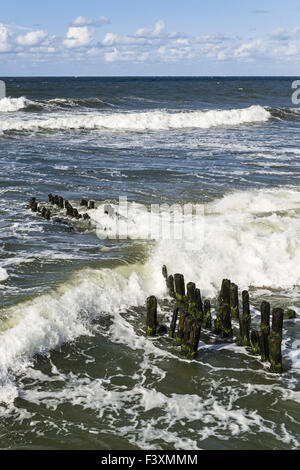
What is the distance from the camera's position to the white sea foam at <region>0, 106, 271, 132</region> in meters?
42.6

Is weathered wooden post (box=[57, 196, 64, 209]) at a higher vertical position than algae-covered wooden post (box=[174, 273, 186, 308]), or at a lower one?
higher

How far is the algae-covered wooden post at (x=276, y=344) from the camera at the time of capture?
29.9ft

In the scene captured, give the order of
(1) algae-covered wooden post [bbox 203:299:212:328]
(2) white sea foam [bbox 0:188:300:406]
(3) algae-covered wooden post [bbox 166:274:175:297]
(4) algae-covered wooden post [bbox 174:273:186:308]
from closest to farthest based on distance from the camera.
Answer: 1. (2) white sea foam [bbox 0:188:300:406]
2. (1) algae-covered wooden post [bbox 203:299:212:328]
3. (4) algae-covered wooden post [bbox 174:273:186:308]
4. (3) algae-covered wooden post [bbox 166:274:175:297]

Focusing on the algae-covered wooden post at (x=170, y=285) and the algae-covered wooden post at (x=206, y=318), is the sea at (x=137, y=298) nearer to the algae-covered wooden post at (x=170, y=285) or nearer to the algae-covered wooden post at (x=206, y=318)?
the algae-covered wooden post at (x=170, y=285)

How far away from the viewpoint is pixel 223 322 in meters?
10.6

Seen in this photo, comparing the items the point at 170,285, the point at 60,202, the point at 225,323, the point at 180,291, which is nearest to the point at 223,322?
the point at 225,323

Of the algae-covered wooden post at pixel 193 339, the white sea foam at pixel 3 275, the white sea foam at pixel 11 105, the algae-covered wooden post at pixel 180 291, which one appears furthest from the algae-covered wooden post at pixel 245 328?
the white sea foam at pixel 11 105

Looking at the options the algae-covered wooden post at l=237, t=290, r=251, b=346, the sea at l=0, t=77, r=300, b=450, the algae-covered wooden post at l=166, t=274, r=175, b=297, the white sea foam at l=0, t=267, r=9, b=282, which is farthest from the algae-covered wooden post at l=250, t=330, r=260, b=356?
the white sea foam at l=0, t=267, r=9, b=282

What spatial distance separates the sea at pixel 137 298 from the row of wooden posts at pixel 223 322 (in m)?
0.22

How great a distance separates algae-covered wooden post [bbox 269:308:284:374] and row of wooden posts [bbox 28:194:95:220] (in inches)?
368

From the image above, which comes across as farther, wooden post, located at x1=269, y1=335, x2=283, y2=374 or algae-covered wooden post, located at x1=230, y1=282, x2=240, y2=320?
algae-covered wooden post, located at x1=230, y1=282, x2=240, y2=320

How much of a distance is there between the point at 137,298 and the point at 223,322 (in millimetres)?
2518

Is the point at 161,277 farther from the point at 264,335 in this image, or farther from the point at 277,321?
the point at 277,321

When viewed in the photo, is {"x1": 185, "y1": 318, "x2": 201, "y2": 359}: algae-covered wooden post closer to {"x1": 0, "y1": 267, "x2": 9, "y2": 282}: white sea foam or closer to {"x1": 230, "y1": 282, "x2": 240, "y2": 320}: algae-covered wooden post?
{"x1": 230, "y1": 282, "x2": 240, "y2": 320}: algae-covered wooden post
